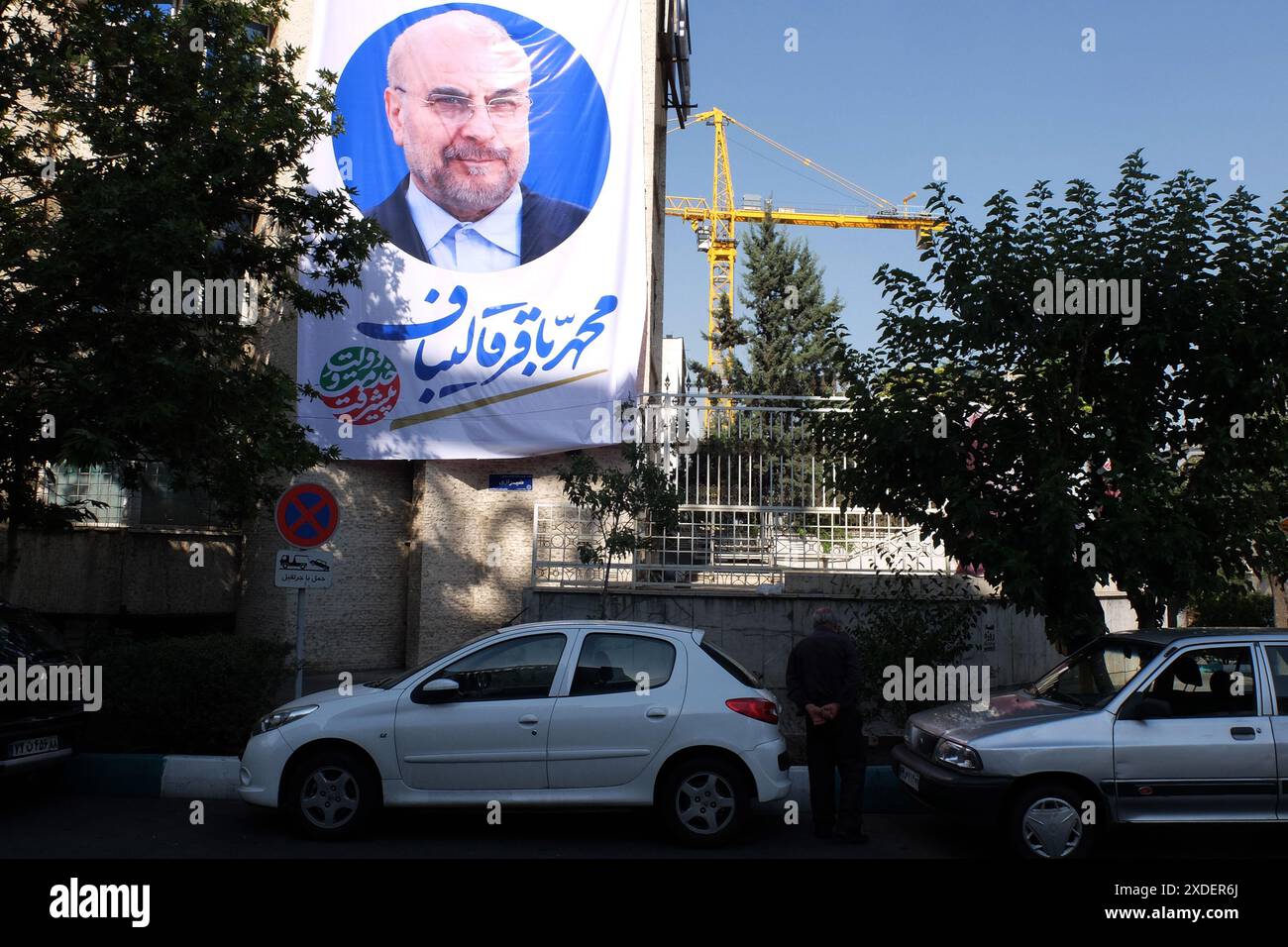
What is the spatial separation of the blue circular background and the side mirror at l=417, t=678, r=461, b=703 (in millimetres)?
9705

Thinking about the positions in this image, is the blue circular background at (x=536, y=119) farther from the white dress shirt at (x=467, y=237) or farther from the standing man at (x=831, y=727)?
the standing man at (x=831, y=727)

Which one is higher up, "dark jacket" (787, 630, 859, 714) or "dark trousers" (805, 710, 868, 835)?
"dark jacket" (787, 630, 859, 714)

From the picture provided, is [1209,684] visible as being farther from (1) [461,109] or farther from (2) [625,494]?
(1) [461,109]

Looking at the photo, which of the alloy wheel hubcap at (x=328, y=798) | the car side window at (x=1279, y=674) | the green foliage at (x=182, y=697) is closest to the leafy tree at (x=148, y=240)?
the green foliage at (x=182, y=697)

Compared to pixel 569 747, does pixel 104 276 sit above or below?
above

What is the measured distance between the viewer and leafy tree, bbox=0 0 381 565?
29.8ft

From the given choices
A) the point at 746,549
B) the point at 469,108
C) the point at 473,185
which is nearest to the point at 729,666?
the point at 746,549

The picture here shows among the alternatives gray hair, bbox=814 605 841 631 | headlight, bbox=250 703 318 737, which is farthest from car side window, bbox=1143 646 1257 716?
headlight, bbox=250 703 318 737

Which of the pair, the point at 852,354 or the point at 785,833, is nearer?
the point at 785,833

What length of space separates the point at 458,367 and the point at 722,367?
32.1 metres

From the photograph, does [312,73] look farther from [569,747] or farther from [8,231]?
[569,747]

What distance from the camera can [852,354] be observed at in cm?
1016

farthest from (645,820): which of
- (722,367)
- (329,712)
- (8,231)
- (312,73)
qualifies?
(722,367)

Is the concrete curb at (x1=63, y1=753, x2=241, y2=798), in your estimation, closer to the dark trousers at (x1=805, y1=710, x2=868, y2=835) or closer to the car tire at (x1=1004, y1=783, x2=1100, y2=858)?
the dark trousers at (x1=805, y1=710, x2=868, y2=835)
